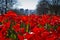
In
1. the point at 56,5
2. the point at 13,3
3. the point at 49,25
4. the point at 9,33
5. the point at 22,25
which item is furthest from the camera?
the point at 56,5

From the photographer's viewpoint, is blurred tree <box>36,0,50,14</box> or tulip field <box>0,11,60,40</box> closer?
tulip field <box>0,11,60,40</box>

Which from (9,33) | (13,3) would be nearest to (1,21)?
(9,33)

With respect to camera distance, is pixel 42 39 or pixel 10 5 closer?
pixel 42 39

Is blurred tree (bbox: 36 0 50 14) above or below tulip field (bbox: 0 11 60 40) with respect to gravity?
below

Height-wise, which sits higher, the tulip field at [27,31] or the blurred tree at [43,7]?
the tulip field at [27,31]

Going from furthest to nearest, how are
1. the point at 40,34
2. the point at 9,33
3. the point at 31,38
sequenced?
1. the point at 9,33
2. the point at 40,34
3. the point at 31,38

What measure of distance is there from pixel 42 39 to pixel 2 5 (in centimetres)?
924

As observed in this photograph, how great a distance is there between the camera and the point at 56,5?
1270 cm

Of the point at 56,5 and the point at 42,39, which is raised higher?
the point at 42,39

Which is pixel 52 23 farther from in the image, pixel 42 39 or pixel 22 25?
pixel 42 39

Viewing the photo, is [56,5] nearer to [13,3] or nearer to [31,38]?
[13,3]

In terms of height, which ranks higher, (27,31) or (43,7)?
(27,31)

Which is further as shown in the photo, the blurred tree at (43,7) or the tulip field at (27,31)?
the blurred tree at (43,7)

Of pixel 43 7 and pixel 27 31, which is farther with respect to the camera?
pixel 43 7
